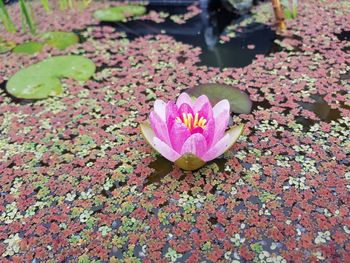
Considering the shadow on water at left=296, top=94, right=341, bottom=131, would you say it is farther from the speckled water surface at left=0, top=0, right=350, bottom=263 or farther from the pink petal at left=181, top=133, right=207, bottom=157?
the pink petal at left=181, top=133, right=207, bottom=157

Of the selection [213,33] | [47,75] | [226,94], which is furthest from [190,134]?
[213,33]

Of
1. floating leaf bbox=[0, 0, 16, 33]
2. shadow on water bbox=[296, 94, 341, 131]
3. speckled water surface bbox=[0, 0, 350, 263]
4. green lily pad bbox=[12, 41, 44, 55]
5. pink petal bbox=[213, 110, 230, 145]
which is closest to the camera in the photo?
speckled water surface bbox=[0, 0, 350, 263]

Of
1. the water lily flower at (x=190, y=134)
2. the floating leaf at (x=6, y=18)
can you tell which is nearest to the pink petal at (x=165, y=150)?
the water lily flower at (x=190, y=134)

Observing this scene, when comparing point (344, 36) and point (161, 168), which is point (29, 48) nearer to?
point (161, 168)

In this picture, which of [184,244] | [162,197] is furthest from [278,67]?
[184,244]

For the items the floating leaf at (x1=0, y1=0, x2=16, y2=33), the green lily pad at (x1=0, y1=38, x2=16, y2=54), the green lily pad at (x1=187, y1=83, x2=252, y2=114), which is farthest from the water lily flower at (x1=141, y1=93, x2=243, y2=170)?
the green lily pad at (x1=0, y1=38, x2=16, y2=54)
